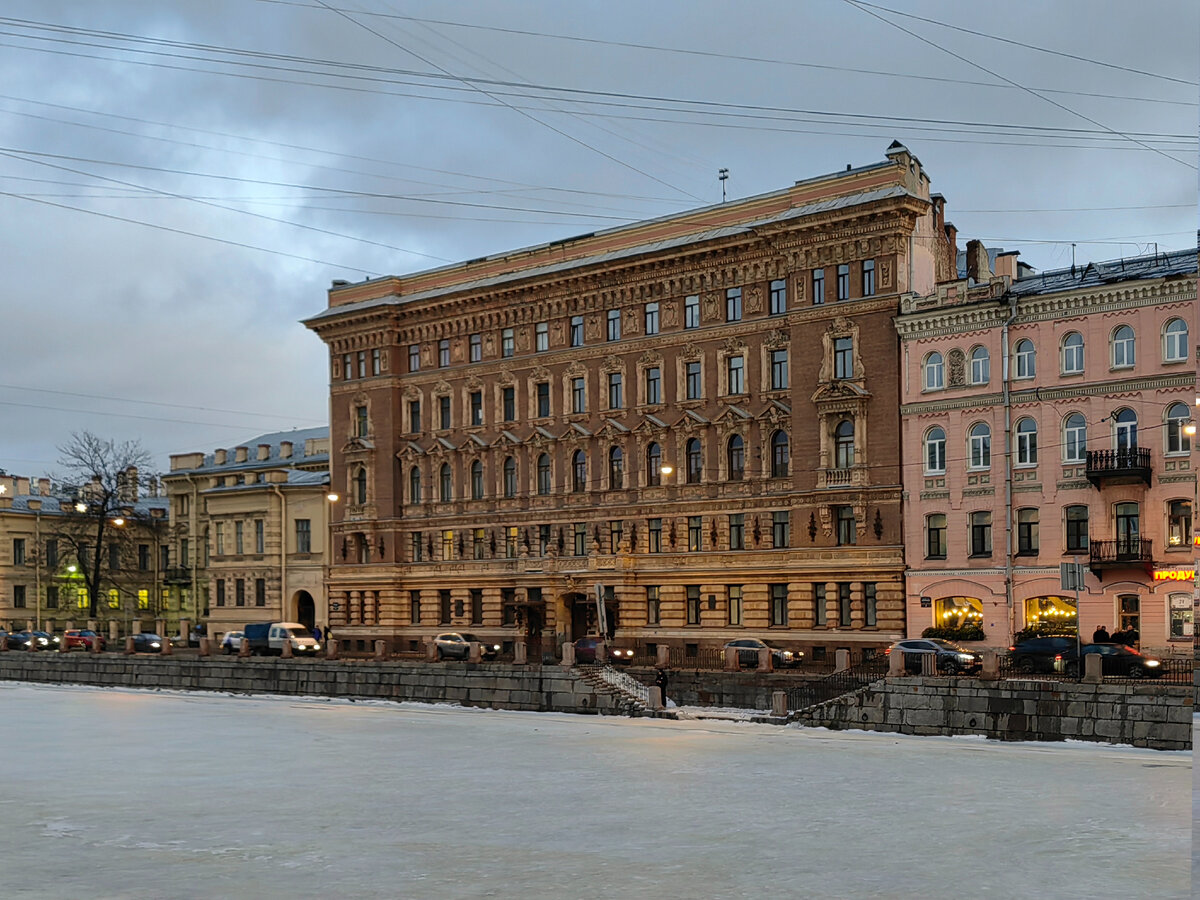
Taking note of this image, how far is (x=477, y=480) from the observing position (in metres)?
69.1

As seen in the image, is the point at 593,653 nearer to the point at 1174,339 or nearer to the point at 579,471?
the point at 579,471

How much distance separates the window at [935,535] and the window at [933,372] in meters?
4.49

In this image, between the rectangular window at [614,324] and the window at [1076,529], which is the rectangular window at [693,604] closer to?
the rectangular window at [614,324]

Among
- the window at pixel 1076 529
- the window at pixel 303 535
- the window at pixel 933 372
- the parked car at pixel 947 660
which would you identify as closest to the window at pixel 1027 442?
the window at pixel 1076 529

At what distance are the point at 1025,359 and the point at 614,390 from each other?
17883mm

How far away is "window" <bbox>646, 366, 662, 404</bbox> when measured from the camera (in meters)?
62.5

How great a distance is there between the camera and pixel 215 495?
271 feet

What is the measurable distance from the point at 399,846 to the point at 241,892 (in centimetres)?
372

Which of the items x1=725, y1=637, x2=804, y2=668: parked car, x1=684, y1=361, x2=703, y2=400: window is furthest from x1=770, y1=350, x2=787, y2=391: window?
x1=725, y1=637, x2=804, y2=668: parked car

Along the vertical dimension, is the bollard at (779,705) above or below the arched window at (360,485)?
below

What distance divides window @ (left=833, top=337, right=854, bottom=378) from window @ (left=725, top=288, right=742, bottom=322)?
15.2 feet

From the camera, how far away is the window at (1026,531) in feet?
171

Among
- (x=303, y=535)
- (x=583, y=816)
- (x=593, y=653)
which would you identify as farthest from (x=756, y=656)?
(x=303, y=535)

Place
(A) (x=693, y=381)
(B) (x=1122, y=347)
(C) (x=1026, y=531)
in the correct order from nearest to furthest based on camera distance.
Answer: (B) (x=1122, y=347) < (C) (x=1026, y=531) < (A) (x=693, y=381)
